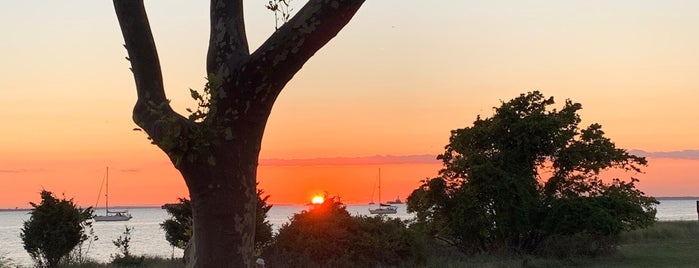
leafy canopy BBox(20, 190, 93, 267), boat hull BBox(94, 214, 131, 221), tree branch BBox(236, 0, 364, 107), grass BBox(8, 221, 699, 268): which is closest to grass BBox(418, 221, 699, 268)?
grass BBox(8, 221, 699, 268)

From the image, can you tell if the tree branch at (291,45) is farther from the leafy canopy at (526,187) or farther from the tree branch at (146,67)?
the leafy canopy at (526,187)

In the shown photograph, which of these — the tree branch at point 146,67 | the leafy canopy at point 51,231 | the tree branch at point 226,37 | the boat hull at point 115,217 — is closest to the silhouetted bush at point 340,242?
the leafy canopy at point 51,231

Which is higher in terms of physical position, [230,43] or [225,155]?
[230,43]

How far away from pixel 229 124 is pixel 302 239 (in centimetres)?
1468

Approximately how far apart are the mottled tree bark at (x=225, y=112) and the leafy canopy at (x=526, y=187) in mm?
20889

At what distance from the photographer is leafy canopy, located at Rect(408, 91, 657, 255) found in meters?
24.8

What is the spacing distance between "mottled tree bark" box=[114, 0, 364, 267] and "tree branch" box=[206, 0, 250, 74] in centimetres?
8

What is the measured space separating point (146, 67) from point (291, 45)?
835mm

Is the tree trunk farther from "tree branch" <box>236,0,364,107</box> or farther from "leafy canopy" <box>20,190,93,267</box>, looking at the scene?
"leafy canopy" <box>20,190,93,267</box>

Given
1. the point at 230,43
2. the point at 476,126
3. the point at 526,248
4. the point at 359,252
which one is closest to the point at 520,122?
the point at 476,126

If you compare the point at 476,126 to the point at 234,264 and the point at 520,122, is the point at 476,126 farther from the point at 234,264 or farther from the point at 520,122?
the point at 234,264

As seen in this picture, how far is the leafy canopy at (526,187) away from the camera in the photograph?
2484 centimetres

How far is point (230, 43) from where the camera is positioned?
4.60m

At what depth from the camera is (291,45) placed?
435cm
